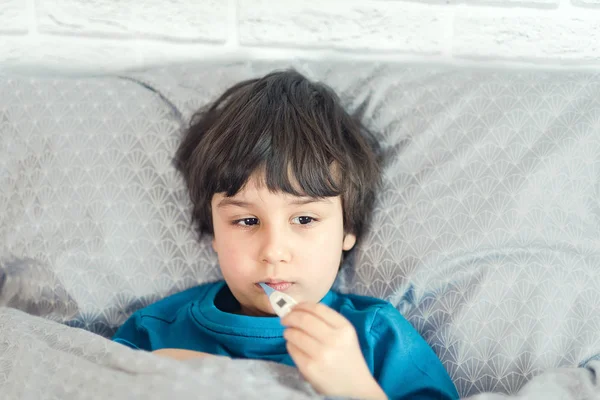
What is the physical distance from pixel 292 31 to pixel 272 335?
0.60m

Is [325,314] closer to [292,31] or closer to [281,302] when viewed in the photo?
[281,302]

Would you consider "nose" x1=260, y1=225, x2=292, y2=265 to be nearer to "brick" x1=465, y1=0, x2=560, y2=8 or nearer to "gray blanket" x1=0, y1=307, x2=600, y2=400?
"gray blanket" x1=0, y1=307, x2=600, y2=400

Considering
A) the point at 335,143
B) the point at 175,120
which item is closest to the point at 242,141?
the point at 335,143

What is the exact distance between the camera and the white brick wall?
1176 millimetres

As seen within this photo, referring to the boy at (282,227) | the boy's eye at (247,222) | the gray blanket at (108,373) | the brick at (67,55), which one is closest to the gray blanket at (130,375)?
the gray blanket at (108,373)

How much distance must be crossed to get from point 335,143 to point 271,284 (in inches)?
9.0

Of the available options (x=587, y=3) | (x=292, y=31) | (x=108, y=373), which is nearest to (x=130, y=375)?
(x=108, y=373)

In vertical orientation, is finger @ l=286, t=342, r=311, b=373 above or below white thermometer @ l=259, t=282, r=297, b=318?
below

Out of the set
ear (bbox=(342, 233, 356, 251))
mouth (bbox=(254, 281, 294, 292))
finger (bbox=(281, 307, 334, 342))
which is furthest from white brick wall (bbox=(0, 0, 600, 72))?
finger (bbox=(281, 307, 334, 342))

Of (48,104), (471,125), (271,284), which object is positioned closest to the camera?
(271,284)

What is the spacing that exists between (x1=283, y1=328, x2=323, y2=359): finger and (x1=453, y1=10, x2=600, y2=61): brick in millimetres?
676

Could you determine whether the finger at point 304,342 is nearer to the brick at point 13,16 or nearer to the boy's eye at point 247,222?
the boy's eye at point 247,222

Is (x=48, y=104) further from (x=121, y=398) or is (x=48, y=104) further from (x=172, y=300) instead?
(x=121, y=398)

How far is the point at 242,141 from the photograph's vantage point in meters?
0.92
